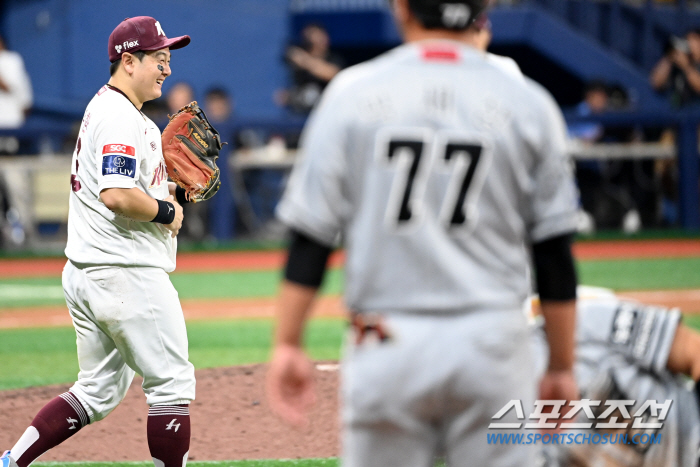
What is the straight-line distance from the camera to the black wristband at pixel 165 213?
12.4 feet

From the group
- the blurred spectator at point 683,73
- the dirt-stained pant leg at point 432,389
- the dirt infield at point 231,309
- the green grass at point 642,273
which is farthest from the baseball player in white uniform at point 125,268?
the blurred spectator at point 683,73

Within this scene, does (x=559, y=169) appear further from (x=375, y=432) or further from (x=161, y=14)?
(x=161, y=14)

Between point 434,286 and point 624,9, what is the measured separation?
1808 cm

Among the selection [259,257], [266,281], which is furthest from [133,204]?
[259,257]

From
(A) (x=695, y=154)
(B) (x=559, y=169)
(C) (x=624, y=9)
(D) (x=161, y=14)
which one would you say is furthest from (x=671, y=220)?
(B) (x=559, y=169)

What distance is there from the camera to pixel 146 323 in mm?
3709

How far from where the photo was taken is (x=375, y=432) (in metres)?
2.13

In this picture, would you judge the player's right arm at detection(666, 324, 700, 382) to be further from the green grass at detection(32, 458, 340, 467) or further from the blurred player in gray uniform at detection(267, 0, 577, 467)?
the green grass at detection(32, 458, 340, 467)

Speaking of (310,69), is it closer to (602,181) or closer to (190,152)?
(602,181)

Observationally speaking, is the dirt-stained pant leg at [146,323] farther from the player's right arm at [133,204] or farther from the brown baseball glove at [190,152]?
the brown baseball glove at [190,152]

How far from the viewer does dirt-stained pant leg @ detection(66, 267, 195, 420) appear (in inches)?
146

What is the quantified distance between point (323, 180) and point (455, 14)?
1.60ft

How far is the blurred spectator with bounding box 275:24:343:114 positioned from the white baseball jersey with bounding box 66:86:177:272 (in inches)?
417

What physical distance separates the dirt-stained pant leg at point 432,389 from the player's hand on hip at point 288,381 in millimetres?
111
